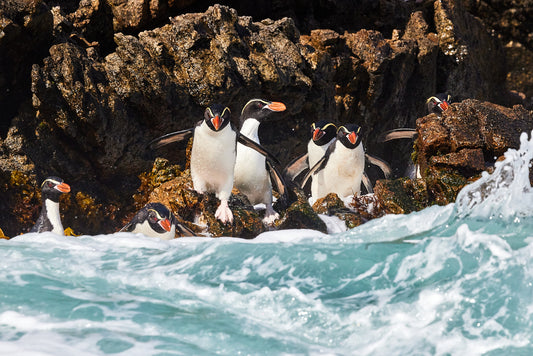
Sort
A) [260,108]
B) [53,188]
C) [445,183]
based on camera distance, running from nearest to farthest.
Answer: [53,188] → [445,183] → [260,108]

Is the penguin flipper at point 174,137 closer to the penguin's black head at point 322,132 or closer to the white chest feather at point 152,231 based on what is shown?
the white chest feather at point 152,231

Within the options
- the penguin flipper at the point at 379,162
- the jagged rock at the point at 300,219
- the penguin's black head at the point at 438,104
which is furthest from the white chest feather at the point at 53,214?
the penguin's black head at the point at 438,104

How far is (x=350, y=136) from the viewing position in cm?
779

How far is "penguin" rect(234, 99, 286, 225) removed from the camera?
7355 millimetres

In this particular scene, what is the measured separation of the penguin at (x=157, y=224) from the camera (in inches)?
230

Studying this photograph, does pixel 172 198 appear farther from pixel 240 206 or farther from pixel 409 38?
pixel 409 38

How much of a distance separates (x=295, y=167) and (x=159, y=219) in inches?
127

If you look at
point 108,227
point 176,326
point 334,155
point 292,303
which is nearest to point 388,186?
point 334,155

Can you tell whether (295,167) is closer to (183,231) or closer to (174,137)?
(174,137)

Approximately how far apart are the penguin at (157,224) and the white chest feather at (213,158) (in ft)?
2.62

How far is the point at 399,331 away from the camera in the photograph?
3156 millimetres

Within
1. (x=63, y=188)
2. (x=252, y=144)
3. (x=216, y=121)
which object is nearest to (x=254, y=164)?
(x=252, y=144)

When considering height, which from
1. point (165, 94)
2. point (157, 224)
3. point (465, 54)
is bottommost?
point (157, 224)

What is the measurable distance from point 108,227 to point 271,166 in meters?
2.25
